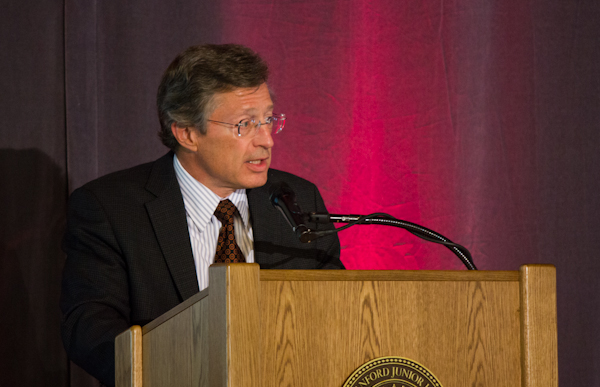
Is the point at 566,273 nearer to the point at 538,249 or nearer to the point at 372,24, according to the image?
the point at 538,249

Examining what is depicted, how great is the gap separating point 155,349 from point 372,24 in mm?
2029

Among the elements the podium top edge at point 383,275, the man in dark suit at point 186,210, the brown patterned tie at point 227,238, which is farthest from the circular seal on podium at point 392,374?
the brown patterned tie at point 227,238

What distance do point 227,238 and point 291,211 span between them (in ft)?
2.18

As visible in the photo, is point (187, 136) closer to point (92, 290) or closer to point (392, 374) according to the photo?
point (92, 290)

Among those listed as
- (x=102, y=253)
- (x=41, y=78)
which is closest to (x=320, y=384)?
(x=102, y=253)

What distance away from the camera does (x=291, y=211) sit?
1367 millimetres

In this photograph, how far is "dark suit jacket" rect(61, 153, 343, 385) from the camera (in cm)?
176

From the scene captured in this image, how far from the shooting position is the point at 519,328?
3.82 ft

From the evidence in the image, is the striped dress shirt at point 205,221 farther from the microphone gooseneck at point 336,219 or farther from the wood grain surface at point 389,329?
the wood grain surface at point 389,329

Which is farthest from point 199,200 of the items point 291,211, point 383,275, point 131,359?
point 383,275

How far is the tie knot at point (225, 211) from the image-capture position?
6.68 ft

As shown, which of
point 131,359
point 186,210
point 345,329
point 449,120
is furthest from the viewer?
point 449,120

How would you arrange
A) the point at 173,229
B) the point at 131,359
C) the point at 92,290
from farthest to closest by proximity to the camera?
the point at 173,229, the point at 92,290, the point at 131,359

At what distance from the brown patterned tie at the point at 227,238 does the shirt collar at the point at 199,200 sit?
0.03 m
